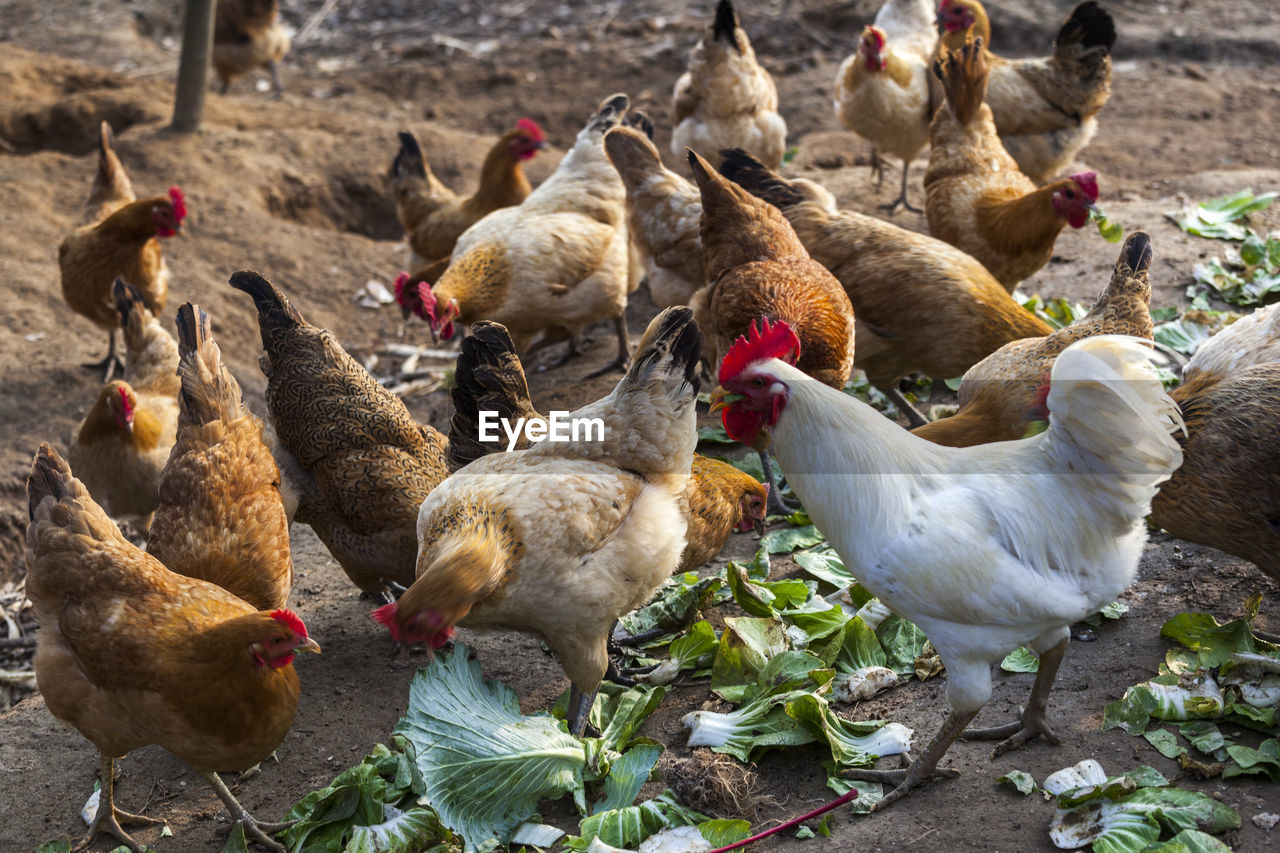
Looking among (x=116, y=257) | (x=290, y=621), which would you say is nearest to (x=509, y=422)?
(x=290, y=621)

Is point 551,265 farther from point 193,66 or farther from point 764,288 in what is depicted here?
point 193,66

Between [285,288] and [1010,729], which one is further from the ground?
[1010,729]

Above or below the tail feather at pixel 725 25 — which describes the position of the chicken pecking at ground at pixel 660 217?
below

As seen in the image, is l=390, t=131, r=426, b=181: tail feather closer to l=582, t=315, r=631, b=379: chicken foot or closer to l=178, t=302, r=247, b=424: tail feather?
l=582, t=315, r=631, b=379: chicken foot

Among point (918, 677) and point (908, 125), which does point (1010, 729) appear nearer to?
point (918, 677)

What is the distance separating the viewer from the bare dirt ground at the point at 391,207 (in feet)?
12.5

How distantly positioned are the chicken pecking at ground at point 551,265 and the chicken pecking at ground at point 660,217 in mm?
330

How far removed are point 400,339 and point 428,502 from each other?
183 inches

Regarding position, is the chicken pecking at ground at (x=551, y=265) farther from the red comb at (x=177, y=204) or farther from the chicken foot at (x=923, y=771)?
the chicken foot at (x=923, y=771)

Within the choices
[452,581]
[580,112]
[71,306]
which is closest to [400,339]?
[71,306]

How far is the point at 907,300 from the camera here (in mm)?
5410

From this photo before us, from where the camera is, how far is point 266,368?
5.17m

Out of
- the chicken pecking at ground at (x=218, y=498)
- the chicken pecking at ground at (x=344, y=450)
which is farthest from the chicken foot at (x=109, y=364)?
the chicken pecking at ground at (x=218, y=498)

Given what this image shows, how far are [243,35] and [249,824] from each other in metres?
10.8
